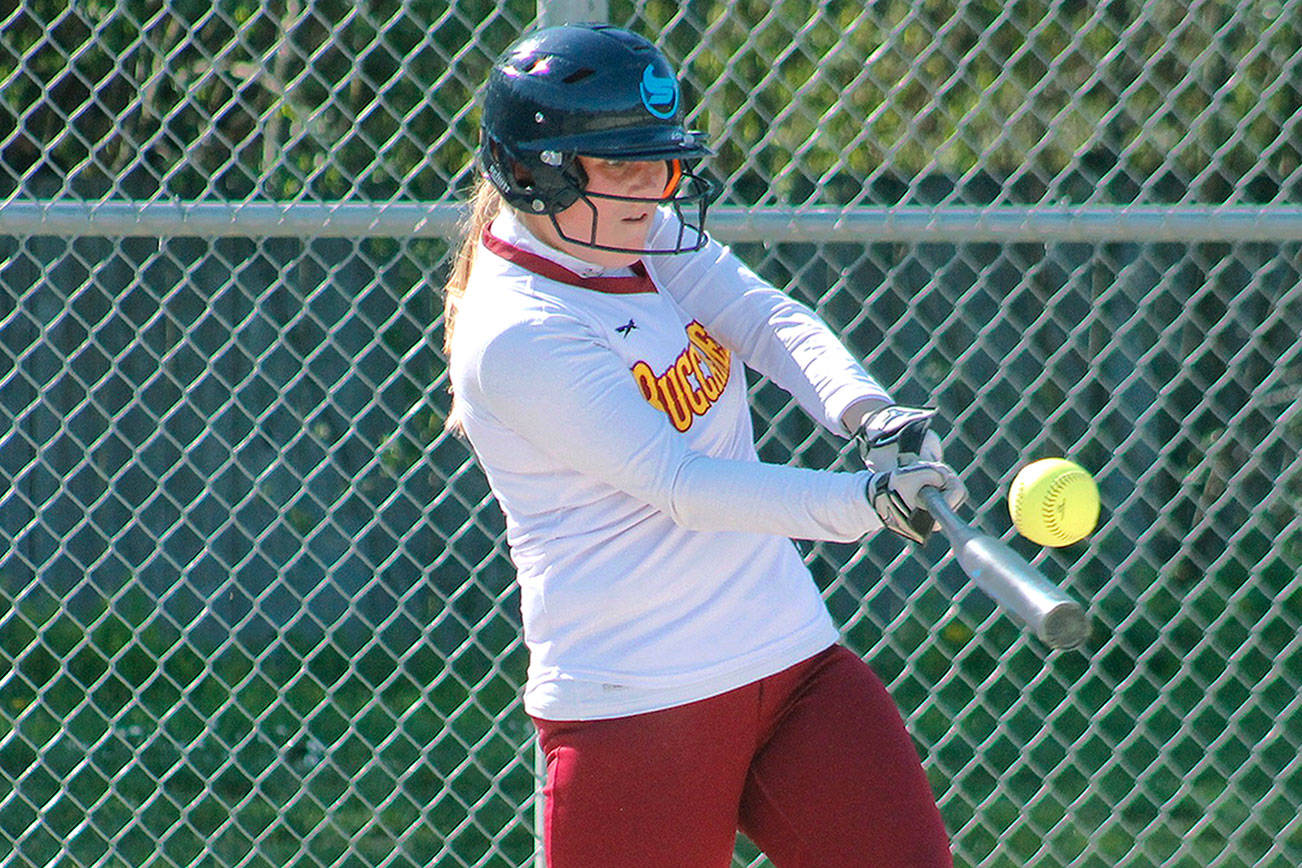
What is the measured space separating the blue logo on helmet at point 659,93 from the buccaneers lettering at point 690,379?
1.10 feet

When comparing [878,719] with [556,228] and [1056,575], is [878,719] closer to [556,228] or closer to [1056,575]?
[556,228]

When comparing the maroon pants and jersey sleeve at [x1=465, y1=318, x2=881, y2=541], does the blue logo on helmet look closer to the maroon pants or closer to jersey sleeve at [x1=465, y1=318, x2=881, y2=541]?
jersey sleeve at [x1=465, y1=318, x2=881, y2=541]

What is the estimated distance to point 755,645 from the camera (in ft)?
7.84

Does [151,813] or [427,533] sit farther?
[427,533]

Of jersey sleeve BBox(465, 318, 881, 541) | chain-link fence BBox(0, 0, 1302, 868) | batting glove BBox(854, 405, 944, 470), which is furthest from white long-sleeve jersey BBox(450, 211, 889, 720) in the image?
chain-link fence BBox(0, 0, 1302, 868)

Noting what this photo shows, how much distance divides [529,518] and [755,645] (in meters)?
0.37

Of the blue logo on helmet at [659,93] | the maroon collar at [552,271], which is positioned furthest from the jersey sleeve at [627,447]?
the blue logo on helmet at [659,93]

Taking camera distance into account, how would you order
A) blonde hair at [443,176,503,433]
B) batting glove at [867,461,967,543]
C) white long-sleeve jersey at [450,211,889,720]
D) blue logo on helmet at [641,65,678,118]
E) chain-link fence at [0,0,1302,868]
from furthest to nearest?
chain-link fence at [0,0,1302,868] → blonde hair at [443,176,503,433] → blue logo on helmet at [641,65,678,118] → white long-sleeve jersey at [450,211,889,720] → batting glove at [867,461,967,543]

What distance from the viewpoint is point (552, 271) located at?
2.34 metres

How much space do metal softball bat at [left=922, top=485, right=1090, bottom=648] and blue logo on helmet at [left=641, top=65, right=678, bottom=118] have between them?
0.66 m

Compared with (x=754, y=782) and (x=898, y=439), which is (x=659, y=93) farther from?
(x=754, y=782)

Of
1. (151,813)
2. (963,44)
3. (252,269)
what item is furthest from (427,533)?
(963,44)

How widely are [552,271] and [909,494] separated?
0.62 meters

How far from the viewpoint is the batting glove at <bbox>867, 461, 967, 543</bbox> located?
2.05 m
